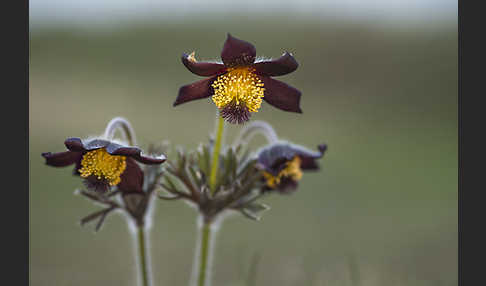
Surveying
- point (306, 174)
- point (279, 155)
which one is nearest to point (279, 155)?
point (279, 155)

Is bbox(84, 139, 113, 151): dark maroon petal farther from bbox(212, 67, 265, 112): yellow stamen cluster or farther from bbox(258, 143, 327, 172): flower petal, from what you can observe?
bbox(258, 143, 327, 172): flower petal

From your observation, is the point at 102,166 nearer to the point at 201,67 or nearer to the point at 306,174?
the point at 201,67

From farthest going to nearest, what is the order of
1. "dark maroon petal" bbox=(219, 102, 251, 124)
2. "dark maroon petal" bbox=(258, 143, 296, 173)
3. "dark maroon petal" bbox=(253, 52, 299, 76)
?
"dark maroon petal" bbox=(258, 143, 296, 173), "dark maroon petal" bbox=(219, 102, 251, 124), "dark maroon petal" bbox=(253, 52, 299, 76)

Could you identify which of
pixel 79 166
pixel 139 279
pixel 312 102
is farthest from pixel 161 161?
pixel 312 102

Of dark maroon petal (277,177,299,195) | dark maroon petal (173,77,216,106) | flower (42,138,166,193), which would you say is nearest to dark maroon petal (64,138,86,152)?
flower (42,138,166,193)

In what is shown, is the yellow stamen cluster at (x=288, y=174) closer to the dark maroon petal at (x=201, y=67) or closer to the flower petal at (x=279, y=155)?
the flower petal at (x=279, y=155)

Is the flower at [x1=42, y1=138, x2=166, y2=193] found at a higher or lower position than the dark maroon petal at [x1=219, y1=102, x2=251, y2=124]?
lower

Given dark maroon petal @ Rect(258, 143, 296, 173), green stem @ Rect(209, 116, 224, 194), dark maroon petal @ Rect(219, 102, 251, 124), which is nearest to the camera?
dark maroon petal @ Rect(219, 102, 251, 124)
